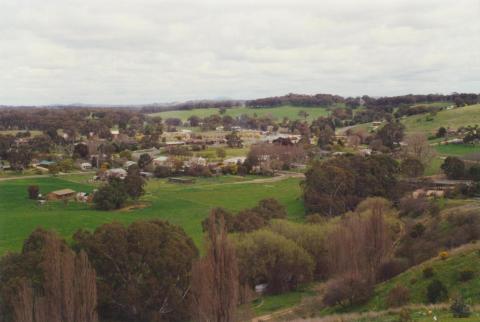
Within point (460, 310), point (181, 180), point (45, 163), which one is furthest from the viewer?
point (45, 163)

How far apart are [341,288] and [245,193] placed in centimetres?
3259

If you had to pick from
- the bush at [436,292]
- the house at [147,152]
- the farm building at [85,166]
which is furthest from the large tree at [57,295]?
the house at [147,152]

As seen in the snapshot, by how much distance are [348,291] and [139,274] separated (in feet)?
25.9

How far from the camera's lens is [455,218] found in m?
26.1

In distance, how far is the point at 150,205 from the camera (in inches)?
1810

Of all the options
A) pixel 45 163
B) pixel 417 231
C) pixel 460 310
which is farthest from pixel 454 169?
pixel 45 163

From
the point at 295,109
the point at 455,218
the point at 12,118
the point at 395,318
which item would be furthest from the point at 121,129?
the point at 395,318

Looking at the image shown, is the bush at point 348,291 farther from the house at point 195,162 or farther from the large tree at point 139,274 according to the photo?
the house at point 195,162

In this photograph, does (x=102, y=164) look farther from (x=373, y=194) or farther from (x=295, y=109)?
(x=295, y=109)

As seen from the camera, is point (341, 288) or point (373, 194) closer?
point (341, 288)

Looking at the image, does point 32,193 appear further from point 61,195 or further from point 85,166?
point 85,166

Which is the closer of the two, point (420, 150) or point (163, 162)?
point (420, 150)

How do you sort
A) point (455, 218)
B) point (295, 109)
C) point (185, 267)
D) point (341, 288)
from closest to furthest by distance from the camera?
point (341, 288)
point (185, 267)
point (455, 218)
point (295, 109)

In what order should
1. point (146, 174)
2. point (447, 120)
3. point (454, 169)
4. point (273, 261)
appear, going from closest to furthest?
1. point (273, 261)
2. point (454, 169)
3. point (146, 174)
4. point (447, 120)
